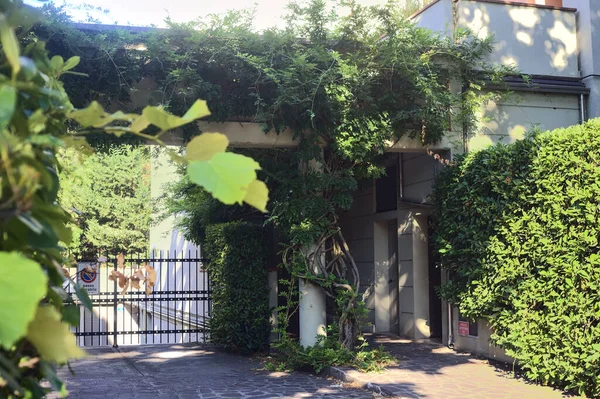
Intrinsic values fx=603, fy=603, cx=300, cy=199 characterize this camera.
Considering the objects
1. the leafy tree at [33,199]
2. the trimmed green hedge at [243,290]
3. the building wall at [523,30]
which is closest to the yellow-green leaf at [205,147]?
the leafy tree at [33,199]

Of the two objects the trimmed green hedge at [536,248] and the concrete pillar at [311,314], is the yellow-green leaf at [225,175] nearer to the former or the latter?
the trimmed green hedge at [536,248]

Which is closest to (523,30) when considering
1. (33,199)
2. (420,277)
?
(420,277)

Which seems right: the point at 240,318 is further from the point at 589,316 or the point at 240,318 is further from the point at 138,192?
the point at 138,192

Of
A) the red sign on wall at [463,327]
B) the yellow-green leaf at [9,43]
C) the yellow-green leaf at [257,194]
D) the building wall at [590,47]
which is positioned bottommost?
the red sign on wall at [463,327]

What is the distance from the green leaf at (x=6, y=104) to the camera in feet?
3.16

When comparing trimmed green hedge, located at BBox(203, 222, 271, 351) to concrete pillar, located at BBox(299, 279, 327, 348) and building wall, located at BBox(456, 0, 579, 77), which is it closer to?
concrete pillar, located at BBox(299, 279, 327, 348)

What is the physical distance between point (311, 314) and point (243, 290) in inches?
78.3

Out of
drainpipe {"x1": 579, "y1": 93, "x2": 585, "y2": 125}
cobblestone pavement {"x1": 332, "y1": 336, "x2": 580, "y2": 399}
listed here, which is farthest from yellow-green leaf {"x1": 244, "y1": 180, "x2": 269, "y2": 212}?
drainpipe {"x1": 579, "y1": 93, "x2": 585, "y2": 125}

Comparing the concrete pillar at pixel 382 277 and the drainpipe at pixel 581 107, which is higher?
the drainpipe at pixel 581 107

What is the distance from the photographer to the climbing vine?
8711mm

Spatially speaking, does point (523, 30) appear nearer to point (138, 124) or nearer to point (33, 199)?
point (138, 124)

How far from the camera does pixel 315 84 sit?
28.8ft

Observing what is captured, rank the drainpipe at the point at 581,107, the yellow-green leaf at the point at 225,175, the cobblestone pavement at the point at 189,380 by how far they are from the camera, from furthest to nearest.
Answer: the drainpipe at the point at 581,107 → the cobblestone pavement at the point at 189,380 → the yellow-green leaf at the point at 225,175

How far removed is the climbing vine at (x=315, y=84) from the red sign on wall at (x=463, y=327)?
1.92 metres
